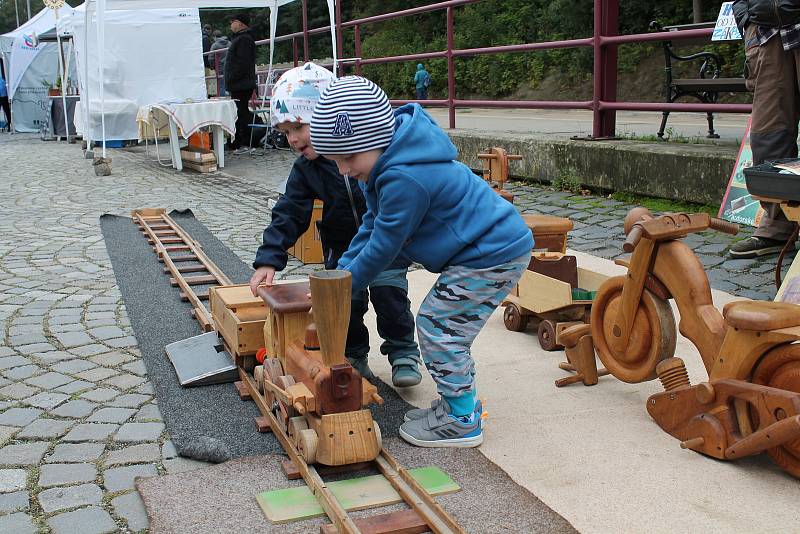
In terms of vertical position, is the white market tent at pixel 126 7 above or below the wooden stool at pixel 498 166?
above

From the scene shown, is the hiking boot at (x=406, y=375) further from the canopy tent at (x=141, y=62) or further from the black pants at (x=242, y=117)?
the canopy tent at (x=141, y=62)

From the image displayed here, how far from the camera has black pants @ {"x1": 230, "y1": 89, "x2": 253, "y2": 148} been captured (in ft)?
46.3

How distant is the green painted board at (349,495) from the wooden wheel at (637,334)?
893 mm

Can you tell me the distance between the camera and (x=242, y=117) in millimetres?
14414

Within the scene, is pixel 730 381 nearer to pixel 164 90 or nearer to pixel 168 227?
pixel 168 227

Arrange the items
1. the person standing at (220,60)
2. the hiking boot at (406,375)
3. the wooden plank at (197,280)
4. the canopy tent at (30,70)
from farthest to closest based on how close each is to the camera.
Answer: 1. the canopy tent at (30,70)
2. the person standing at (220,60)
3. the wooden plank at (197,280)
4. the hiking boot at (406,375)

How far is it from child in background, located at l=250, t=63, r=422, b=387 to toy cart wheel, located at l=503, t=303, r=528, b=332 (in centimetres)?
79

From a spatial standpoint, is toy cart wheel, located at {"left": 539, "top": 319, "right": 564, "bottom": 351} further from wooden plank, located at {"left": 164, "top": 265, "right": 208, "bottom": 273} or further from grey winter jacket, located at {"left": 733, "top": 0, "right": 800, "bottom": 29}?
wooden plank, located at {"left": 164, "top": 265, "right": 208, "bottom": 273}

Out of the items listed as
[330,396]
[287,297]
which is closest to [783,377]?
[330,396]

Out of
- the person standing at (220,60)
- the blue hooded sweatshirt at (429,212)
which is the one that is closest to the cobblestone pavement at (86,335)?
the blue hooded sweatshirt at (429,212)

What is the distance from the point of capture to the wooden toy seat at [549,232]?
15.0ft

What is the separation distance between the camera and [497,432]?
3215mm

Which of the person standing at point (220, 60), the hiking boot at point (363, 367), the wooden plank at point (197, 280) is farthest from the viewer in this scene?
the person standing at point (220, 60)

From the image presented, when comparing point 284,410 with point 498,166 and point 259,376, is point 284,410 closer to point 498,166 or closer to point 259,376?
point 259,376
